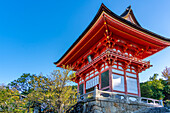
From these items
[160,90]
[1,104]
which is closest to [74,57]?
[1,104]

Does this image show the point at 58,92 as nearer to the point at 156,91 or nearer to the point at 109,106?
the point at 109,106

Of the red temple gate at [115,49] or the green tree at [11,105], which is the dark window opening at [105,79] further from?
the green tree at [11,105]

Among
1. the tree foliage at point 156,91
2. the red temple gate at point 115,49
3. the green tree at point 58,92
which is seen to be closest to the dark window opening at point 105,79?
the red temple gate at point 115,49

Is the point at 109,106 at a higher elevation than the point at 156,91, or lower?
lower

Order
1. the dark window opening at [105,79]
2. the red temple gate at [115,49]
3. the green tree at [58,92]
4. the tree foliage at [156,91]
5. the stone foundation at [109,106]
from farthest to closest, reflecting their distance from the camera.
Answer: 1. the tree foliage at [156,91]
2. the dark window opening at [105,79]
3. the red temple gate at [115,49]
4. the stone foundation at [109,106]
5. the green tree at [58,92]

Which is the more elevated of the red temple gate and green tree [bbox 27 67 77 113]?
the red temple gate

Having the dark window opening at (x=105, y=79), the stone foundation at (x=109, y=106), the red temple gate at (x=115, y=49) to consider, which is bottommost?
the stone foundation at (x=109, y=106)

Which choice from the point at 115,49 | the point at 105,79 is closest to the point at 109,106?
the point at 105,79

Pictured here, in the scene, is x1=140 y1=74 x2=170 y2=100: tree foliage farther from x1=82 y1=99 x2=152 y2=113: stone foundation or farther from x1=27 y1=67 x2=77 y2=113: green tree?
x1=27 y1=67 x2=77 y2=113: green tree

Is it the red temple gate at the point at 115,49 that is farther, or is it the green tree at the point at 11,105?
the red temple gate at the point at 115,49

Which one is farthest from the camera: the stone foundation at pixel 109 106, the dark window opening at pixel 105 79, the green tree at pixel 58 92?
the dark window opening at pixel 105 79

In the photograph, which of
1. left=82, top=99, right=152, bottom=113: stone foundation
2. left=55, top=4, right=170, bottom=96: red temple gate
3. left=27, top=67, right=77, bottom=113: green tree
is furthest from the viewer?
left=55, top=4, right=170, bottom=96: red temple gate

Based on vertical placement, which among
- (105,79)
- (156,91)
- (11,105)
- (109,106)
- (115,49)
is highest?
(115,49)

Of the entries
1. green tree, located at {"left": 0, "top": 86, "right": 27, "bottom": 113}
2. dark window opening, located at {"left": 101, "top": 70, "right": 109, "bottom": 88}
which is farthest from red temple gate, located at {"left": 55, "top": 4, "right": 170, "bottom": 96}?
green tree, located at {"left": 0, "top": 86, "right": 27, "bottom": 113}
